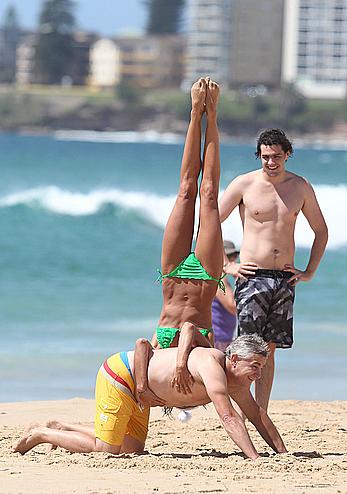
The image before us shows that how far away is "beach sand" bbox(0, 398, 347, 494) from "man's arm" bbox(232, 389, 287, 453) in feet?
0.21

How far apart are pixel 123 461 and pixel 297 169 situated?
119 feet

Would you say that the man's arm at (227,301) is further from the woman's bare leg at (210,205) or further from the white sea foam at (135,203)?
the white sea foam at (135,203)

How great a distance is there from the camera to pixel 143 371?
215 inches

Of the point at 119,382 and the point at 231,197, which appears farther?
the point at 231,197

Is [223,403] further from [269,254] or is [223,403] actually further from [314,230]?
[314,230]

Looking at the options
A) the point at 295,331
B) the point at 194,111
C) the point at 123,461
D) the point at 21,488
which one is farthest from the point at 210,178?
the point at 295,331

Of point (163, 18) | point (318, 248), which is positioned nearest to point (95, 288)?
point (318, 248)

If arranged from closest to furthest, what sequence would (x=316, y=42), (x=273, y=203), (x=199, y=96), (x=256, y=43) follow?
1. (x=199, y=96)
2. (x=273, y=203)
3. (x=256, y=43)
4. (x=316, y=42)

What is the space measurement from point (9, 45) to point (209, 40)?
1848 centimetres

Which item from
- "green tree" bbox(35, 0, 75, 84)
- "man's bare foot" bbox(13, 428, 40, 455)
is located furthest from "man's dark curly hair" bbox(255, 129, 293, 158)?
"green tree" bbox(35, 0, 75, 84)

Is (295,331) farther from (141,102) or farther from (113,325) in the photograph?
(141,102)

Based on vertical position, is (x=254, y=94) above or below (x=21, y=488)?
above

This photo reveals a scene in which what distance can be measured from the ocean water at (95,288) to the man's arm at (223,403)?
3.29m

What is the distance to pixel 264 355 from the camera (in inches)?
211
